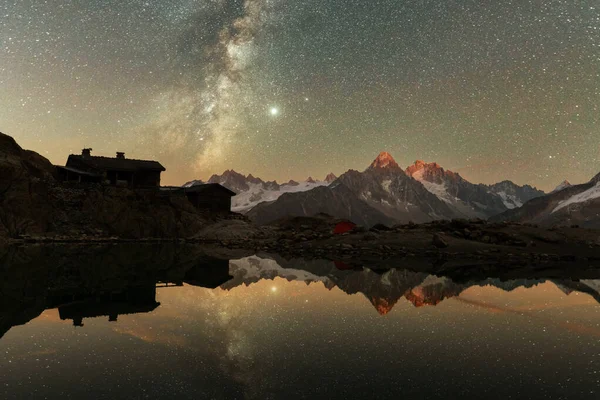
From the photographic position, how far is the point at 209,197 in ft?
215

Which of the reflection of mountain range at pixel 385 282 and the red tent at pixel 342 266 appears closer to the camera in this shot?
the reflection of mountain range at pixel 385 282

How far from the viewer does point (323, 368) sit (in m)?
7.36

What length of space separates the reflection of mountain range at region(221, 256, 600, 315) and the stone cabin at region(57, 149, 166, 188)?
44.2 metres

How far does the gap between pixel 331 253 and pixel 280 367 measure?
1116 inches

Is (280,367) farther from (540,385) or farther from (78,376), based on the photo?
(540,385)

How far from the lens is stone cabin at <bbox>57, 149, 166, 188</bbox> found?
58500 millimetres

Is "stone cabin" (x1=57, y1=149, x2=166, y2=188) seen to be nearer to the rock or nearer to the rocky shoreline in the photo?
the rocky shoreline

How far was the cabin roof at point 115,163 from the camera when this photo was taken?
60469 mm

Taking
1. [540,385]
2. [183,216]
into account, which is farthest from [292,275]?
[183,216]

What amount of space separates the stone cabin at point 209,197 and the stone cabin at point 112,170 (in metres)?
6.29

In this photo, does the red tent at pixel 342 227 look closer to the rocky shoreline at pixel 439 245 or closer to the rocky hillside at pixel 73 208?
the rocky shoreline at pixel 439 245

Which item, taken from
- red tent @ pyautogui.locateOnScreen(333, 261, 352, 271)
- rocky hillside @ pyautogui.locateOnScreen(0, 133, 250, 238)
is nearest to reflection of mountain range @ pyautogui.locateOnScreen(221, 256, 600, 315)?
red tent @ pyautogui.locateOnScreen(333, 261, 352, 271)

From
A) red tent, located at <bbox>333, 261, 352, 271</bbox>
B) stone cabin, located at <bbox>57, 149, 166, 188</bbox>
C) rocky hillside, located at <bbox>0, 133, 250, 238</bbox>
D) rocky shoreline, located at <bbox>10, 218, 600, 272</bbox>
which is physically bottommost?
red tent, located at <bbox>333, 261, 352, 271</bbox>

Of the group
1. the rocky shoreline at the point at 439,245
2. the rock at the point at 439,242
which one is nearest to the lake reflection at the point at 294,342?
the rocky shoreline at the point at 439,245
